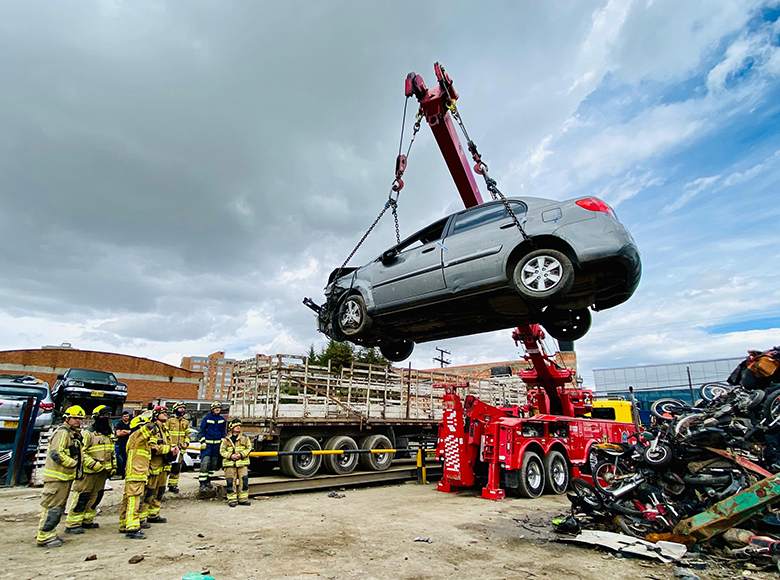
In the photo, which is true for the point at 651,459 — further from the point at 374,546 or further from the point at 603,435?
the point at 603,435

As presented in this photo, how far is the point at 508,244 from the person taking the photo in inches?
183

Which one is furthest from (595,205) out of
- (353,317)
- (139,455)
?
(139,455)

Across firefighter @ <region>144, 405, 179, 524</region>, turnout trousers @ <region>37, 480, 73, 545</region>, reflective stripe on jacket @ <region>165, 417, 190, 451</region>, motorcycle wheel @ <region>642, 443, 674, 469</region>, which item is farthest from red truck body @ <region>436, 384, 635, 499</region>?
turnout trousers @ <region>37, 480, 73, 545</region>

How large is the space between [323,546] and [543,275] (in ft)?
11.7

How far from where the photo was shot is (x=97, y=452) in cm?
572

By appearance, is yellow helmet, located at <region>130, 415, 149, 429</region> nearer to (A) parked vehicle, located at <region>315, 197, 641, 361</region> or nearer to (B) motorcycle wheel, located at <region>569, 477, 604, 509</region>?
(A) parked vehicle, located at <region>315, 197, 641, 361</region>

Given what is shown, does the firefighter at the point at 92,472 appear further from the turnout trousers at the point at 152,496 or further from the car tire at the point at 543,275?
the car tire at the point at 543,275

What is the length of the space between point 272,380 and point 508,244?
6.30 m

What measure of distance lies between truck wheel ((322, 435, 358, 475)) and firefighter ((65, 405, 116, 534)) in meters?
4.43

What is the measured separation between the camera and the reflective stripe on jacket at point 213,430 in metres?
8.48

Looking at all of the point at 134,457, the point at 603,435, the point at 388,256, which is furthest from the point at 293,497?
the point at 603,435

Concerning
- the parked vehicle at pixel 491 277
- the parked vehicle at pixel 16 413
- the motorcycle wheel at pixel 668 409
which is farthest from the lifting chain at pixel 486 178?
the parked vehicle at pixel 16 413

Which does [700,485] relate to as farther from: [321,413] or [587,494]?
[321,413]

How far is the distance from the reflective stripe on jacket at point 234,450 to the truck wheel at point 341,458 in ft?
7.20
